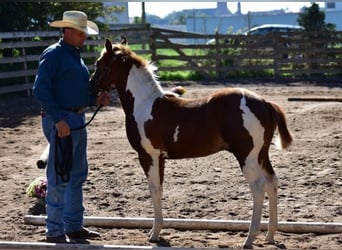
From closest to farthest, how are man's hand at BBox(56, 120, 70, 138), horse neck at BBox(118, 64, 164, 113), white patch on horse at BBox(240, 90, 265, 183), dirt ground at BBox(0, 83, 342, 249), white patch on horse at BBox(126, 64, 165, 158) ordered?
white patch on horse at BBox(240, 90, 265, 183), man's hand at BBox(56, 120, 70, 138), white patch on horse at BBox(126, 64, 165, 158), horse neck at BBox(118, 64, 164, 113), dirt ground at BBox(0, 83, 342, 249)

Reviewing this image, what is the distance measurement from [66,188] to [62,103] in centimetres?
80

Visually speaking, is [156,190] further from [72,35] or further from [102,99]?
[72,35]

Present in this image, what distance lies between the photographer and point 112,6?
2458cm

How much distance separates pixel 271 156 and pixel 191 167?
1177 mm

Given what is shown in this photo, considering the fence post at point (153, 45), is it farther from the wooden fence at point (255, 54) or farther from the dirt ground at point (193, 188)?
the dirt ground at point (193, 188)

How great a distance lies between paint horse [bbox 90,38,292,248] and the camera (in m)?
5.07

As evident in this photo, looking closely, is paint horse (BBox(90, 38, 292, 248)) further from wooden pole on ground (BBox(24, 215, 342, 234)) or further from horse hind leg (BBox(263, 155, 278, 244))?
wooden pole on ground (BBox(24, 215, 342, 234))

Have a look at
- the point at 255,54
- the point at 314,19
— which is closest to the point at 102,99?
the point at 255,54

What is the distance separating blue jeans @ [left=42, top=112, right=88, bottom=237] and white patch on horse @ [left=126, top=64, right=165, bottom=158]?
0.47 metres

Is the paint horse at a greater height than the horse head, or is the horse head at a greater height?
the horse head

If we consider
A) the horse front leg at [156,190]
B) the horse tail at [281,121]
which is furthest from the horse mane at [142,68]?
the horse tail at [281,121]

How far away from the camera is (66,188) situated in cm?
567

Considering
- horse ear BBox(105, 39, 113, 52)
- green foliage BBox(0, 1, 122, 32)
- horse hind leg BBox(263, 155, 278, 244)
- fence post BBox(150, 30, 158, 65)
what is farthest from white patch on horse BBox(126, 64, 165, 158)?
fence post BBox(150, 30, 158, 65)

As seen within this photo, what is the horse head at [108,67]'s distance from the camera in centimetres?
548
